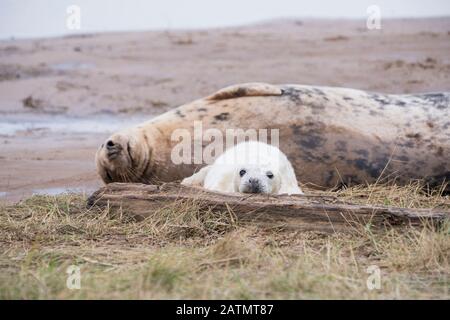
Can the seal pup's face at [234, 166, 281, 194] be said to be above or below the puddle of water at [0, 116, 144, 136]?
above

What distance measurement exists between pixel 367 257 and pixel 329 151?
77.9 inches

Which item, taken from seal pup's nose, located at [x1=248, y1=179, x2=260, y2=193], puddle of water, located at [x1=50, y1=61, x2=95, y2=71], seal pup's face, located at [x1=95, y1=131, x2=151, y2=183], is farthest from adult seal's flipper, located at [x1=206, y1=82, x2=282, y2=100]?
puddle of water, located at [x1=50, y1=61, x2=95, y2=71]

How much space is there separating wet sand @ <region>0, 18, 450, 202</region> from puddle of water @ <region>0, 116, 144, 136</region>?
0.04ft

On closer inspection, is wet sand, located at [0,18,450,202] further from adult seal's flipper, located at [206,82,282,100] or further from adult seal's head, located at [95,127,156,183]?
adult seal's flipper, located at [206,82,282,100]

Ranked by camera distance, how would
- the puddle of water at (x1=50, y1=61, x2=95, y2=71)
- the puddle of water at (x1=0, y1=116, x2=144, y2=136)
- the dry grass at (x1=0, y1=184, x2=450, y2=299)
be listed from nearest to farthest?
the dry grass at (x1=0, y1=184, x2=450, y2=299), the puddle of water at (x1=0, y1=116, x2=144, y2=136), the puddle of water at (x1=50, y1=61, x2=95, y2=71)

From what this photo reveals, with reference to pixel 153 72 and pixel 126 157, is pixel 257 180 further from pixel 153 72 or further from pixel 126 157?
pixel 153 72

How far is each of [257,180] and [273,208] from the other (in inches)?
18.4

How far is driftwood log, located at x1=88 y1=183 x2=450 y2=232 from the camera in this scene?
4379 mm

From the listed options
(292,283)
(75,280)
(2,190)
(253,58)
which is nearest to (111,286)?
(75,280)

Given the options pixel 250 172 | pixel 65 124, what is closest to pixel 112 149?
pixel 250 172

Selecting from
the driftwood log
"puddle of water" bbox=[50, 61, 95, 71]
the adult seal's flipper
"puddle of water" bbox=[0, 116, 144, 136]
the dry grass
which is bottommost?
"puddle of water" bbox=[0, 116, 144, 136]

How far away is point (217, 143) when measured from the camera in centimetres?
612

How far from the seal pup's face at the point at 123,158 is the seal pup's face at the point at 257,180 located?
1.07 metres

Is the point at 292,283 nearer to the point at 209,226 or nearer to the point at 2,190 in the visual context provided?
the point at 209,226
